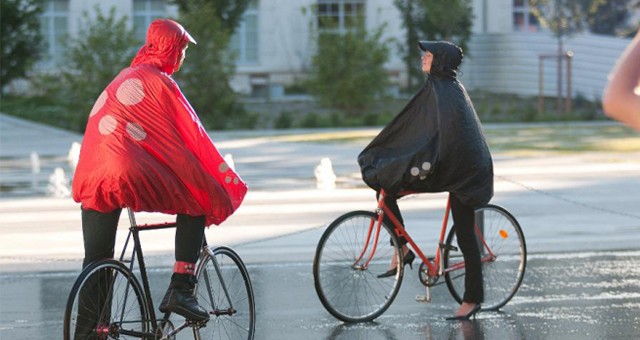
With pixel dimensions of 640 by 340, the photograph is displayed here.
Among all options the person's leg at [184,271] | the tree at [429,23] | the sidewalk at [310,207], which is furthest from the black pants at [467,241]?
the tree at [429,23]

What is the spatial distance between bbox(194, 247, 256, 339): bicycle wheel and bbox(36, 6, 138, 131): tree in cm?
2126

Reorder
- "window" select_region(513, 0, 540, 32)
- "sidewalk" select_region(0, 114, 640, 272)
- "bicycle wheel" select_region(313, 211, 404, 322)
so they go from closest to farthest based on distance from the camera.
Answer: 1. "bicycle wheel" select_region(313, 211, 404, 322)
2. "sidewalk" select_region(0, 114, 640, 272)
3. "window" select_region(513, 0, 540, 32)

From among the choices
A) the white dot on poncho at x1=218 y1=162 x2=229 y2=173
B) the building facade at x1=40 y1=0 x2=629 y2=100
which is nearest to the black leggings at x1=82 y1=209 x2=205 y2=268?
the white dot on poncho at x1=218 y1=162 x2=229 y2=173

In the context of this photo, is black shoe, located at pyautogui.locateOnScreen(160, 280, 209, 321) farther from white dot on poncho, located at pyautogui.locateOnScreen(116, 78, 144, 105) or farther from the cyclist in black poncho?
the cyclist in black poncho

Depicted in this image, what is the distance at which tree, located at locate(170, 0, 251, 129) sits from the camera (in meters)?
28.3

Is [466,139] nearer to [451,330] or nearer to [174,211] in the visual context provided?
[451,330]

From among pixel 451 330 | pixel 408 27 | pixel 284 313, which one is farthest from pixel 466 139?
pixel 408 27

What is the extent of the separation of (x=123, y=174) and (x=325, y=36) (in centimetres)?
2545

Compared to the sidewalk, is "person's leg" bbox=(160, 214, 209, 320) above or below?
above

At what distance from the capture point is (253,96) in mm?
39719

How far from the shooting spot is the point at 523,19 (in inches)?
1761

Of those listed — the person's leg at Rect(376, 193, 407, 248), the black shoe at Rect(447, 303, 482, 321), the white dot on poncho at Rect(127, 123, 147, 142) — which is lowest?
the black shoe at Rect(447, 303, 482, 321)

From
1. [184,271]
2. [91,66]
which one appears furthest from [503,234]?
[91,66]

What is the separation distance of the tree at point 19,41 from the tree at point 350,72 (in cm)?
727
